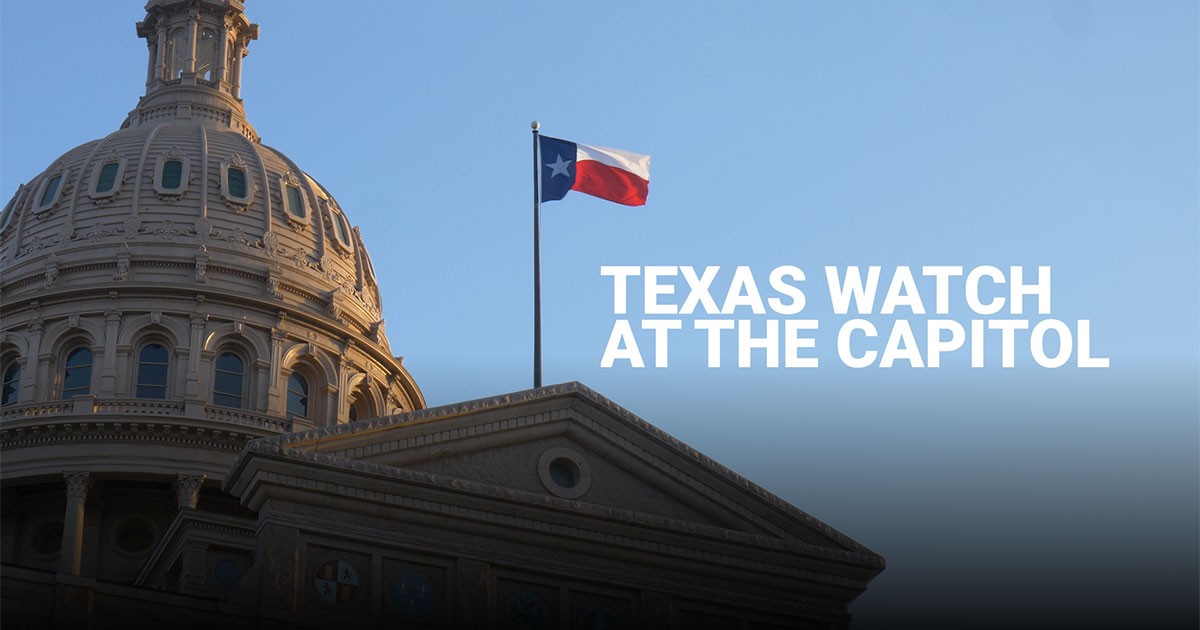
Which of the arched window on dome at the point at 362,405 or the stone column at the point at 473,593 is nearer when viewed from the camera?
the stone column at the point at 473,593

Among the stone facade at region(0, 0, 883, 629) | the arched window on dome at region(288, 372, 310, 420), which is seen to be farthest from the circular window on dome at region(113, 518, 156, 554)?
the arched window on dome at region(288, 372, 310, 420)

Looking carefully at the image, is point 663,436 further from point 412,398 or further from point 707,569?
point 412,398

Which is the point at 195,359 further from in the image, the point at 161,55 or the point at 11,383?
the point at 161,55

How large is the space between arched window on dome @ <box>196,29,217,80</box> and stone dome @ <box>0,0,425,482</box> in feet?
19.2

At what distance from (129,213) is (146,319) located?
5.01m

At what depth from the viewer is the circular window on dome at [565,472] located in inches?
1575

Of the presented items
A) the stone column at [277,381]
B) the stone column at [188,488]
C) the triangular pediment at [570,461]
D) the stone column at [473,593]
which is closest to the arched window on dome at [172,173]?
the stone column at [277,381]

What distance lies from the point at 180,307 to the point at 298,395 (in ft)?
16.8

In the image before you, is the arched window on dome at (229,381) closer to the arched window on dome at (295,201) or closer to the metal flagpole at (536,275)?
the arched window on dome at (295,201)

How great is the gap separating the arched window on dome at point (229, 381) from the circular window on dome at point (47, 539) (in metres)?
6.68

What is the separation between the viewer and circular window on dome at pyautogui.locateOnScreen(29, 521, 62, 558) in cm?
6562

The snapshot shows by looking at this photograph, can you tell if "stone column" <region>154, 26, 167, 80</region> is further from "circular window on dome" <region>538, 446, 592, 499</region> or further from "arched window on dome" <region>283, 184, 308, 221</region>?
"circular window on dome" <region>538, 446, 592, 499</region>

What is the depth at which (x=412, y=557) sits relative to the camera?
37594 millimetres

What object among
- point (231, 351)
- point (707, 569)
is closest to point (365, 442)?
point (707, 569)
